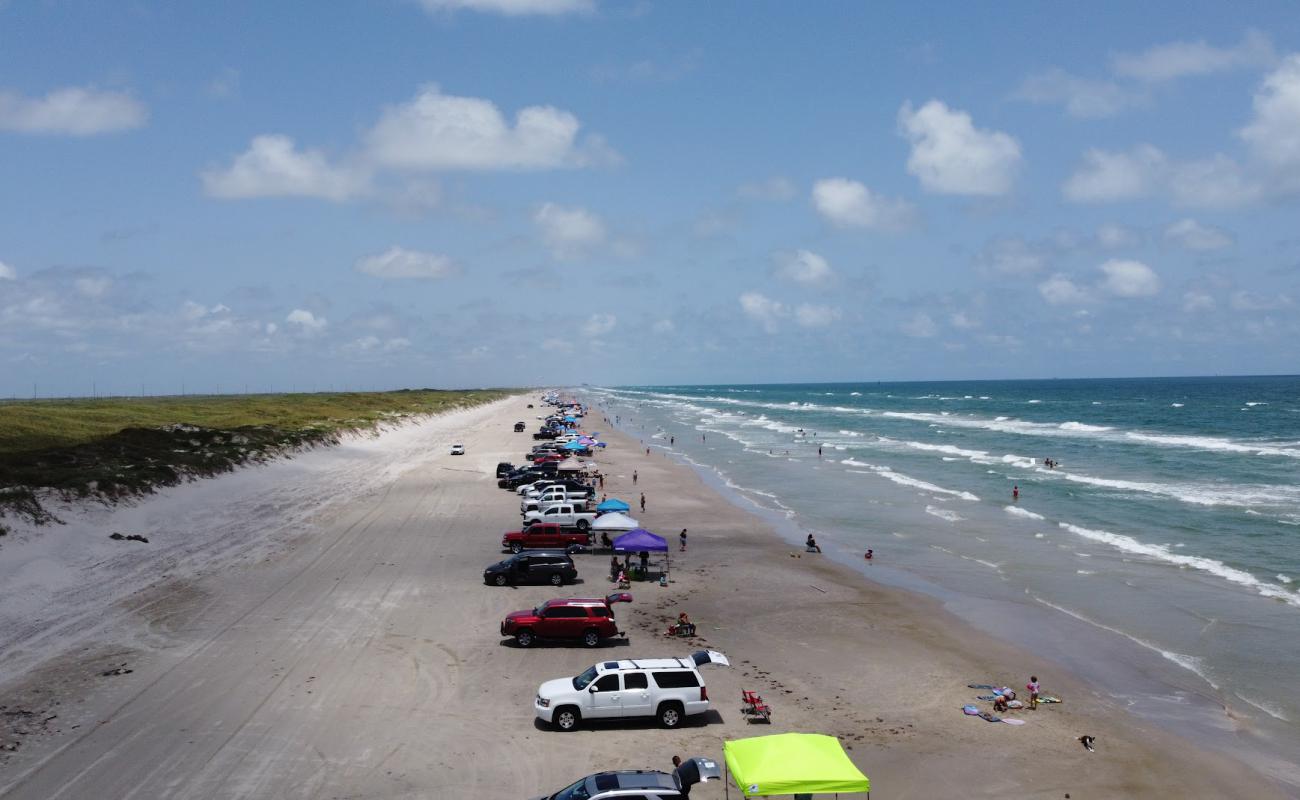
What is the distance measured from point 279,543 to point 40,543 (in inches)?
358

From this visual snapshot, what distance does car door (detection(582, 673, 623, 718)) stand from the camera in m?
18.6

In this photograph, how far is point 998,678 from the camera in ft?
74.7

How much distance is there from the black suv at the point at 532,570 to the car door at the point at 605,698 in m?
13.5

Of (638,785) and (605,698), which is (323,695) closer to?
(605,698)

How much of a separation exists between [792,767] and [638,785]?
2.49m

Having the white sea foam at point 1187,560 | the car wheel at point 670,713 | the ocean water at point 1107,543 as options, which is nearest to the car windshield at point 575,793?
the car wheel at point 670,713

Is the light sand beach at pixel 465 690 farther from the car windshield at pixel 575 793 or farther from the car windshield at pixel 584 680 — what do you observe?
the car windshield at pixel 575 793

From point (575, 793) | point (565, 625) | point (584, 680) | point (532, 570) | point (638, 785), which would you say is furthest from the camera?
point (532, 570)

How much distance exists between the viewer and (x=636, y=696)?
18812 mm

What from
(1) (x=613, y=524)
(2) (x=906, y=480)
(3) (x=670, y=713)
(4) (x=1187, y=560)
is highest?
(1) (x=613, y=524)

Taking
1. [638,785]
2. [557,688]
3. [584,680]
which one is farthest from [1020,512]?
[638,785]

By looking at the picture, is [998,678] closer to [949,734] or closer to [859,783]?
[949,734]

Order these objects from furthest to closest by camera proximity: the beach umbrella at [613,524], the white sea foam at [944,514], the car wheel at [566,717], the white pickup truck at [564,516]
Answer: the white sea foam at [944,514] → the white pickup truck at [564,516] → the beach umbrella at [613,524] → the car wheel at [566,717]

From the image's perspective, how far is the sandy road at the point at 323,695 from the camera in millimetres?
16250
